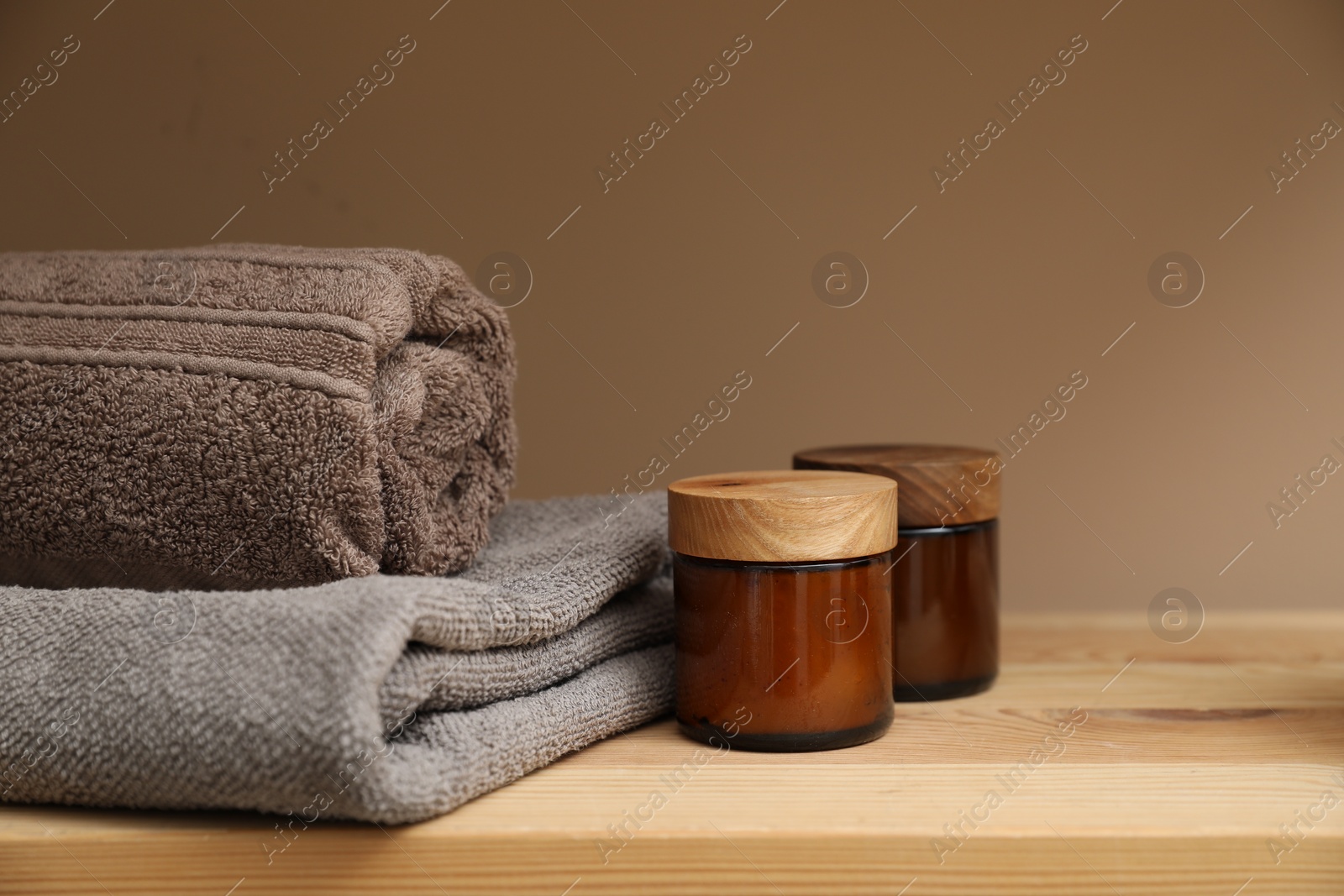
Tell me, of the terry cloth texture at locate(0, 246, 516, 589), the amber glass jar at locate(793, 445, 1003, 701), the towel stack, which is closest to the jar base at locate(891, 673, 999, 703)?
the amber glass jar at locate(793, 445, 1003, 701)

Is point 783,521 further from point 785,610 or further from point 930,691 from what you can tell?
point 930,691

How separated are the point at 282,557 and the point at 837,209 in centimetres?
47

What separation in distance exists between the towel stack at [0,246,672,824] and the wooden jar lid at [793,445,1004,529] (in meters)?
0.10

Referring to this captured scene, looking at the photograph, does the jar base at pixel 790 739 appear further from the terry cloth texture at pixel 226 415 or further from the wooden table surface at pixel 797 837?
the terry cloth texture at pixel 226 415

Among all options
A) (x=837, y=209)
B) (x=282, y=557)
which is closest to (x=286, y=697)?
(x=282, y=557)

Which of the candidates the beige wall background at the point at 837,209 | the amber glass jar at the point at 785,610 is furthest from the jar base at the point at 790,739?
the beige wall background at the point at 837,209

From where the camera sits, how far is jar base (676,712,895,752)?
16.7 inches

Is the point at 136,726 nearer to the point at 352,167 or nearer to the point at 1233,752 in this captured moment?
the point at 1233,752

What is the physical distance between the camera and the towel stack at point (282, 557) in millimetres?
344

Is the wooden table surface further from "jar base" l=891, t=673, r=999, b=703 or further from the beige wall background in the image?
the beige wall background

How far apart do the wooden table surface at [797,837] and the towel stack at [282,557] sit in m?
0.02

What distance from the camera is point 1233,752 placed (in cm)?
43

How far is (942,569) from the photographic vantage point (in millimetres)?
494

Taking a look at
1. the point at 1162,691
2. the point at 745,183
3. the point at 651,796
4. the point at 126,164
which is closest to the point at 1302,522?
the point at 1162,691
